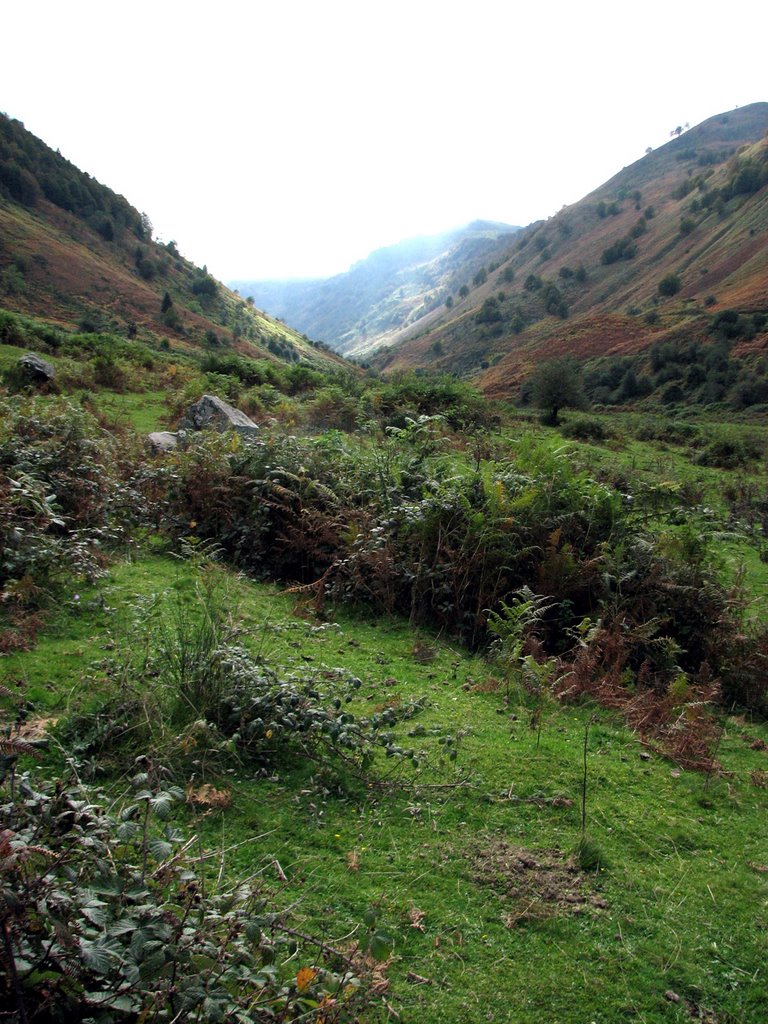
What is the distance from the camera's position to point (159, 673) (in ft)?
13.6

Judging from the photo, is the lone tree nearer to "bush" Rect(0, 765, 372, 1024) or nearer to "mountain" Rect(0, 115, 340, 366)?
"bush" Rect(0, 765, 372, 1024)

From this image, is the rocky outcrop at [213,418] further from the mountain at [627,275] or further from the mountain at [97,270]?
the mountain at [627,275]

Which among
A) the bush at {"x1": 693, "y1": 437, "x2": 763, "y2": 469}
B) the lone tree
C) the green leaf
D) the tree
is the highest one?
Answer: the tree

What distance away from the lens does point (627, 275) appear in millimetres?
109250

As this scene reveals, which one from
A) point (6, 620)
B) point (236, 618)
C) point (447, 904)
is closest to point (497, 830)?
point (447, 904)

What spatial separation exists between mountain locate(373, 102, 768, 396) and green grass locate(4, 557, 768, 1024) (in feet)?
186

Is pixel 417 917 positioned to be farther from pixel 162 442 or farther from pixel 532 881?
pixel 162 442

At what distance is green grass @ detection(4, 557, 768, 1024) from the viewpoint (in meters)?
2.65

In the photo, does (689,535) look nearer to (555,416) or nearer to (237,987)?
(237,987)

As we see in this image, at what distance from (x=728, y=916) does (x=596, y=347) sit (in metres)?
72.2

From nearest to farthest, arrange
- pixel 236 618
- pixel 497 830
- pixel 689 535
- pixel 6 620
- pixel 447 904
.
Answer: pixel 447 904 → pixel 497 830 → pixel 6 620 → pixel 236 618 → pixel 689 535

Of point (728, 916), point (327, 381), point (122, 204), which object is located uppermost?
point (122, 204)

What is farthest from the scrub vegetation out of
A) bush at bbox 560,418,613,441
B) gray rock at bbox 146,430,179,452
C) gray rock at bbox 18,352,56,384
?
bush at bbox 560,418,613,441

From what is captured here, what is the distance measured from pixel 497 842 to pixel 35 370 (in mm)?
16094
